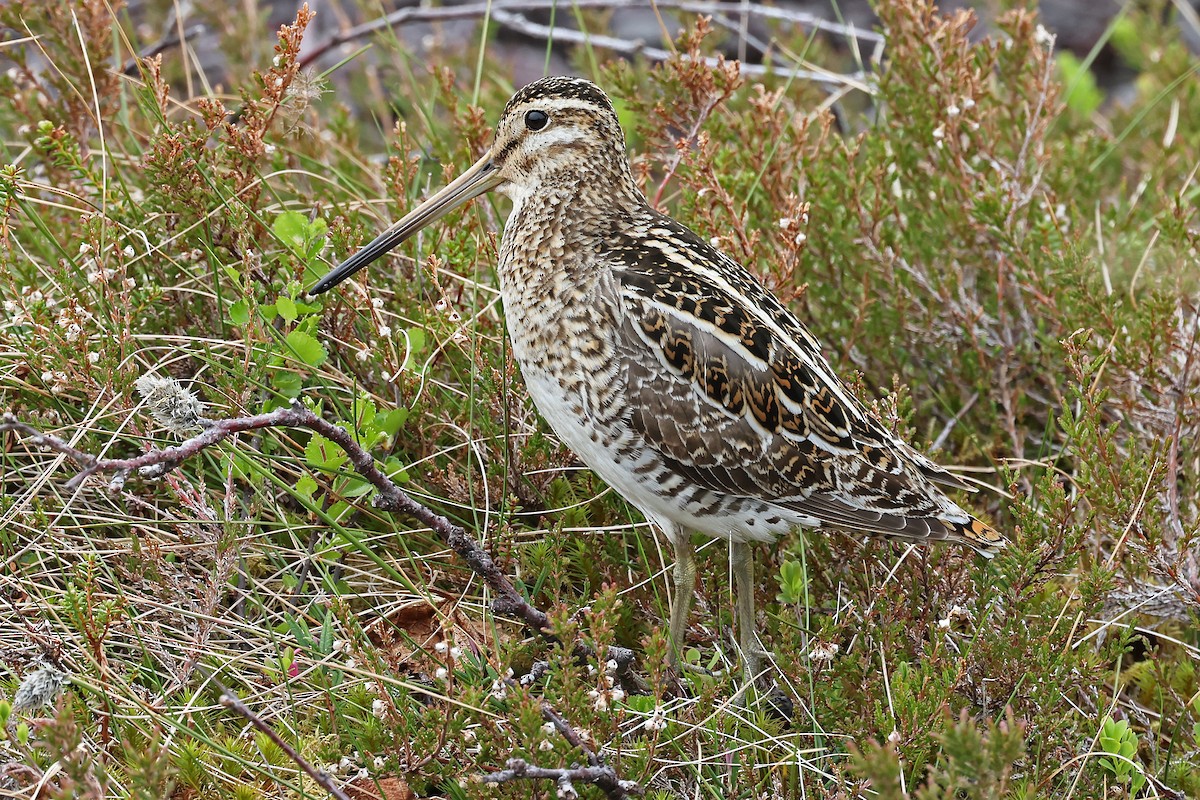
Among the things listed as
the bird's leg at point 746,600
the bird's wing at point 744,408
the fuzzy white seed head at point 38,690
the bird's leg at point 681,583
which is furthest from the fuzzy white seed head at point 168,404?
the bird's leg at point 746,600

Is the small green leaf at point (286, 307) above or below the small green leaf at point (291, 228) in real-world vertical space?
below

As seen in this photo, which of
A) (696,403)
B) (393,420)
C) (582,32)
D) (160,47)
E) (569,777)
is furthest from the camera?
(160,47)

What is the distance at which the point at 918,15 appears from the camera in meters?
4.88

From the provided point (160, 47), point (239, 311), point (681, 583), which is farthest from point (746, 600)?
point (160, 47)

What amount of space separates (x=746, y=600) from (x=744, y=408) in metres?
0.55

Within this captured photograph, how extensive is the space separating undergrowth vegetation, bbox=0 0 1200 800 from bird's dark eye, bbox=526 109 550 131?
0.55 meters

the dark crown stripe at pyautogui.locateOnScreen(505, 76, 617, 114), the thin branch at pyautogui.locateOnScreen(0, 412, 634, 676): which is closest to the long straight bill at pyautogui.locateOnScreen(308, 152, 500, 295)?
the dark crown stripe at pyautogui.locateOnScreen(505, 76, 617, 114)

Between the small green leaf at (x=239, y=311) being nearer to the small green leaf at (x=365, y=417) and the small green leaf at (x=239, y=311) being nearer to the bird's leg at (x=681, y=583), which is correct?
the small green leaf at (x=365, y=417)

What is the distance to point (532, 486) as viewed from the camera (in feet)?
13.1

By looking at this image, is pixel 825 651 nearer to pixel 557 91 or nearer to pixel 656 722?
pixel 656 722

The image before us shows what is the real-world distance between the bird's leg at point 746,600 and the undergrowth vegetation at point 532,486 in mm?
80

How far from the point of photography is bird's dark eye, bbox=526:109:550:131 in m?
3.79

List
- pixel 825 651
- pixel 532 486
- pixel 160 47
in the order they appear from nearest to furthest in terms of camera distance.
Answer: pixel 825 651 < pixel 532 486 < pixel 160 47

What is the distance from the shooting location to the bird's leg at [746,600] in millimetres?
3625
